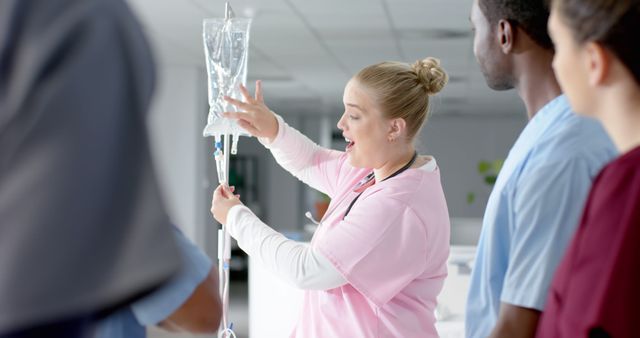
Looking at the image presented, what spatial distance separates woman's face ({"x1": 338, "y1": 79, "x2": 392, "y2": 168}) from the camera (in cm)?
195

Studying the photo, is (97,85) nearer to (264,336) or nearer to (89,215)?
(89,215)

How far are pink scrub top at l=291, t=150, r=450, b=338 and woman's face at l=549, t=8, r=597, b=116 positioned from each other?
95 cm

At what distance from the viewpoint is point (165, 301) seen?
0.74 metres

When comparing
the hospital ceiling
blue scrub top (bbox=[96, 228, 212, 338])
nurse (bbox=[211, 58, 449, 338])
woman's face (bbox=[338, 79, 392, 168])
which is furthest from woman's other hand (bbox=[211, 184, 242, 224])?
the hospital ceiling

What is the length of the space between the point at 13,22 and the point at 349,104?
1.49m

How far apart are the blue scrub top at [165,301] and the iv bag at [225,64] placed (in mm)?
1183

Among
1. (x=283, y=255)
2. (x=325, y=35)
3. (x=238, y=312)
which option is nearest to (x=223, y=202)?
(x=283, y=255)

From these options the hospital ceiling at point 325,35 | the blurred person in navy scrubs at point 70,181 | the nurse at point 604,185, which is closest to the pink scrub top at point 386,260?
the nurse at point 604,185

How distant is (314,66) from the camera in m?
8.68

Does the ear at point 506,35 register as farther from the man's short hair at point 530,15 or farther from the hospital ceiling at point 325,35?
the hospital ceiling at point 325,35

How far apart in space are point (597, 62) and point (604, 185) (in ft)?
0.40

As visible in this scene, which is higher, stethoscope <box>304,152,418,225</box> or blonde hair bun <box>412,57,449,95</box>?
blonde hair bun <box>412,57,449,95</box>

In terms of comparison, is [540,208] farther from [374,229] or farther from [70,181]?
[70,181]

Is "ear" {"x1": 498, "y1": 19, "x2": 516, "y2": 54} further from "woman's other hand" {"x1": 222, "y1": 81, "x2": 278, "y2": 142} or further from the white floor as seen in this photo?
the white floor
